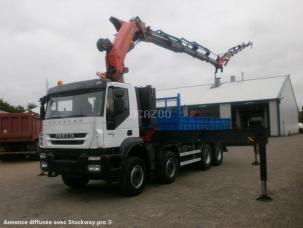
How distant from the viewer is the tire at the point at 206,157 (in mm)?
12138

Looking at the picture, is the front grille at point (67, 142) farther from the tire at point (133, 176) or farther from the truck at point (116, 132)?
the tire at point (133, 176)

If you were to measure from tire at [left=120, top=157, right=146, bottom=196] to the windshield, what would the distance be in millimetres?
1493

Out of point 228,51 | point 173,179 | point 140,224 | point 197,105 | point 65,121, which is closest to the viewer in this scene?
point 140,224

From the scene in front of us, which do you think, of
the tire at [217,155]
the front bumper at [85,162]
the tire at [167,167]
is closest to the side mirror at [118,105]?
the front bumper at [85,162]

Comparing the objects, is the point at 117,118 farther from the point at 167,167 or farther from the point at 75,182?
the point at 75,182

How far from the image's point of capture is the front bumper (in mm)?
7312

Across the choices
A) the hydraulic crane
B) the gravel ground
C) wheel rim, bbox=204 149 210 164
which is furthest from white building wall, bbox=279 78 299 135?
the gravel ground

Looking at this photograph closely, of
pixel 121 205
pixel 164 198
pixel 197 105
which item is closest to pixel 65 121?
pixel 121 205

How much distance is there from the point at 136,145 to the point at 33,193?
131 inches

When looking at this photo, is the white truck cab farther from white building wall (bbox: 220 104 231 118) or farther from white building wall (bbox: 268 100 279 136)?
white building wall (bbox: 220 104 231 118)

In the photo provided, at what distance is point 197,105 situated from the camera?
37.7 metres

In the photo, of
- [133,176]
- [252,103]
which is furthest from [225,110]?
[133,176]

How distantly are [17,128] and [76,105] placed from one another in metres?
10.4

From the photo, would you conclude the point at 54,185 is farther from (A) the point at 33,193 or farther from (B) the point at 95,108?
(B) the point at 95,108
